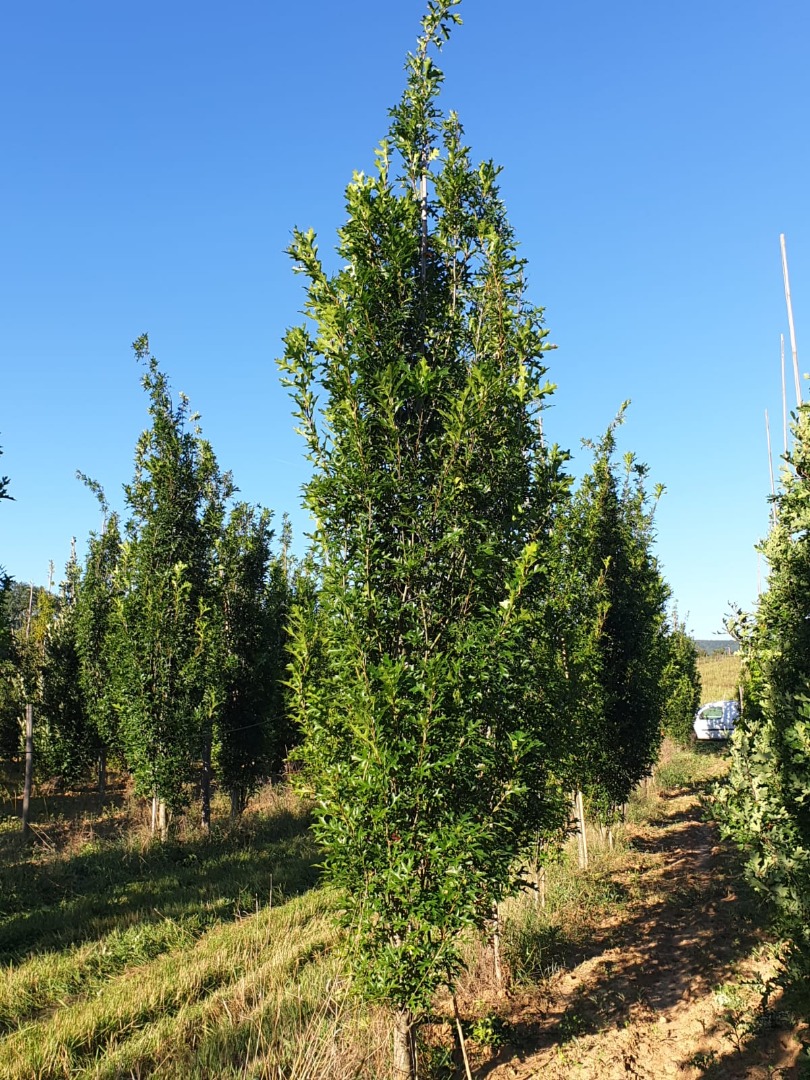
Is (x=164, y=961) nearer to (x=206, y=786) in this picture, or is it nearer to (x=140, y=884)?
(x=140, y=884)

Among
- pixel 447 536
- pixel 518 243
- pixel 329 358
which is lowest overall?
pixel 447 536

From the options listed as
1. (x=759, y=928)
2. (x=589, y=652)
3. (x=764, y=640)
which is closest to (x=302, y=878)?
(x=589, y=652)

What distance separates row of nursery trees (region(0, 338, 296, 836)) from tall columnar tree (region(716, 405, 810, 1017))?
10.4 metres

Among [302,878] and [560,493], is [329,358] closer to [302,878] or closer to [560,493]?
[560,493]

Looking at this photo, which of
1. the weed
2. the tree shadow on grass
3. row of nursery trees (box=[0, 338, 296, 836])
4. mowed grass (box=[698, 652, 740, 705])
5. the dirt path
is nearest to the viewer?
the dirt path

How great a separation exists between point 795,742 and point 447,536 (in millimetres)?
3658

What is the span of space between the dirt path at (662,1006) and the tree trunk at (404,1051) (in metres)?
1.24

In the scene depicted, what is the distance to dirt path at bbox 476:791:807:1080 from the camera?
661 centimetres

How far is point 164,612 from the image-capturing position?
Answer: 15555mm

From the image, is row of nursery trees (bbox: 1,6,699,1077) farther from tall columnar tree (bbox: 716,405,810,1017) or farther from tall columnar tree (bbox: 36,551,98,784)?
tall columnar tree (bbox: 36,551,98,784)

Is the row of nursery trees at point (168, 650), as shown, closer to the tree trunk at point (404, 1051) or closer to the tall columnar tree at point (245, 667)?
the tall columnar tree at point (245, 667)

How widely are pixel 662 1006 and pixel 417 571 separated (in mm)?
6313

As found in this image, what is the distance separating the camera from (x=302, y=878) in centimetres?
1367

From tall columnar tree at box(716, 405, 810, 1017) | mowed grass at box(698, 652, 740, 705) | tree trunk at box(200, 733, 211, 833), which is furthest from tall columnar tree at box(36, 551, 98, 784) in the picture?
mowed grass at box(698, 652, 740, 705)
